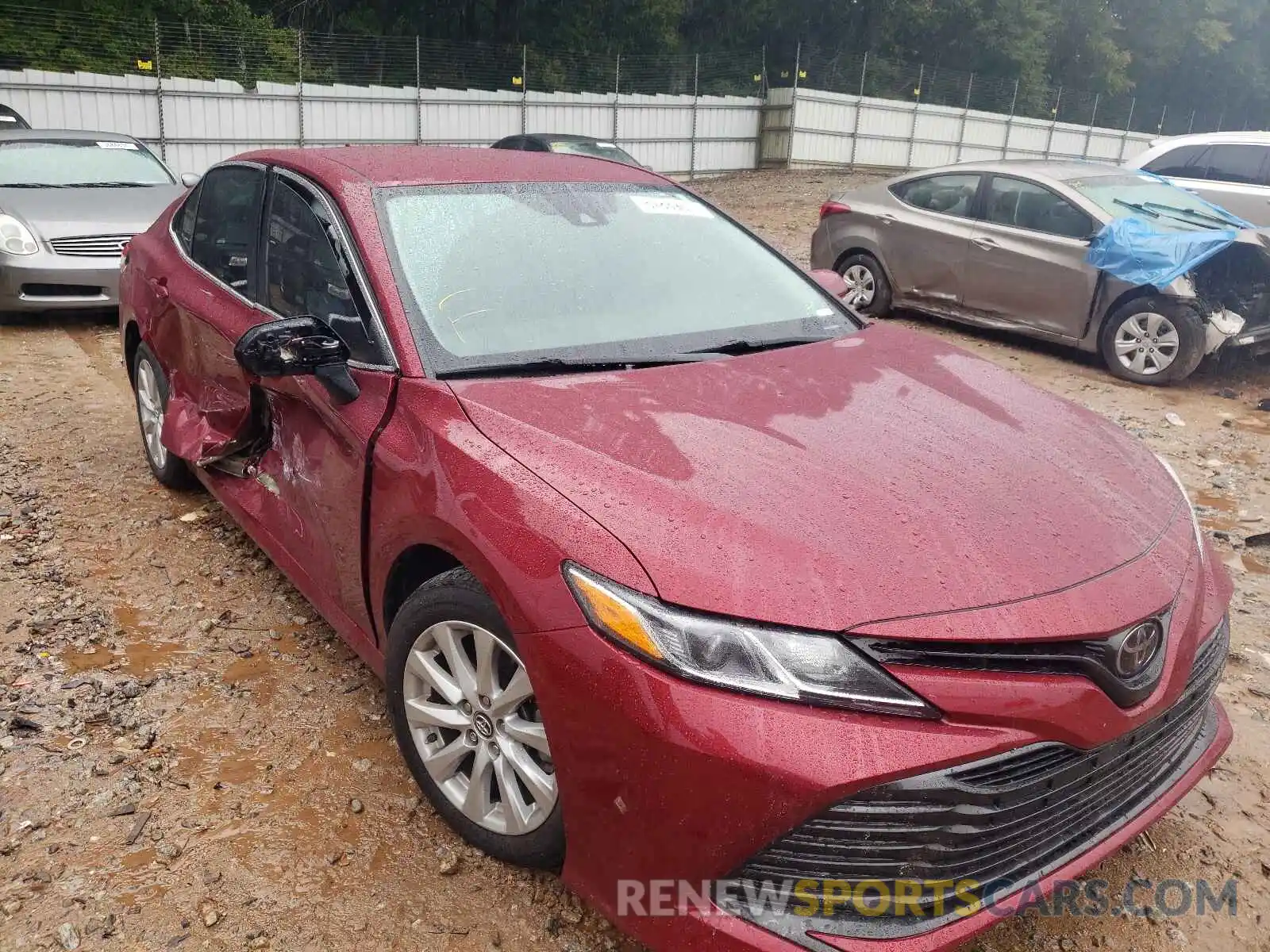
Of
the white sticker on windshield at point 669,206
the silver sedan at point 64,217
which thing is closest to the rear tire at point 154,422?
the white sticker on windshield at point 669,206

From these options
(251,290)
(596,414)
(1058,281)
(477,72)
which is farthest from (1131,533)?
(477,72)

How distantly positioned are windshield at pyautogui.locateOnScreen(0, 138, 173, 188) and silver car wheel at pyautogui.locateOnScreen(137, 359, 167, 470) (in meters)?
5.03

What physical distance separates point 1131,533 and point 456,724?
5.17 ft

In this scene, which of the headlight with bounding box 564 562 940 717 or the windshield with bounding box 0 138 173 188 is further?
the windshield with bounding box 0 138 173 188

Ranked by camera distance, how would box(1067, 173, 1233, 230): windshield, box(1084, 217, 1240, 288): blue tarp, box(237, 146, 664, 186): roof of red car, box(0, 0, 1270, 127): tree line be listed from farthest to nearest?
box(0, 0, 1270, 127): tree line, box(1067, 173, 1233, 230): windshield, box(1084, 217, 1240, 288): blue tarp, box(237, 146, 664, 186): roof of red car

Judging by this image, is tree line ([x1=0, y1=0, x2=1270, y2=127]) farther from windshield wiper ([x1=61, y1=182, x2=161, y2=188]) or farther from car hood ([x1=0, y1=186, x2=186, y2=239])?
car hood ([x1=0, y1=186, x2=186, y2=239])

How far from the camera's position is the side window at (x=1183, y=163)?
9.50 metres

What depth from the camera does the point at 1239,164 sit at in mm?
9250

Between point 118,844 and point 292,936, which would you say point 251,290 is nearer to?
point 118,844

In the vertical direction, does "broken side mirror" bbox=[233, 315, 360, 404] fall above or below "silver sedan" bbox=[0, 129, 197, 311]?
above

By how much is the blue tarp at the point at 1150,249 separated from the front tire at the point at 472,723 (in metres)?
6.36

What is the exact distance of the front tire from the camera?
212 centimetres

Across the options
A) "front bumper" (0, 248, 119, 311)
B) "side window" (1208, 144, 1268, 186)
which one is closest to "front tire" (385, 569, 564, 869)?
"front bumper" (0, 248, 119, 311)

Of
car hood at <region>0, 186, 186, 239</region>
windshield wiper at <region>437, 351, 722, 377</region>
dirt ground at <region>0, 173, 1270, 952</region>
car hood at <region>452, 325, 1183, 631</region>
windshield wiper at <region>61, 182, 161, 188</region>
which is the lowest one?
dirt ground at <region>0, 173, 1270, 952</region>
